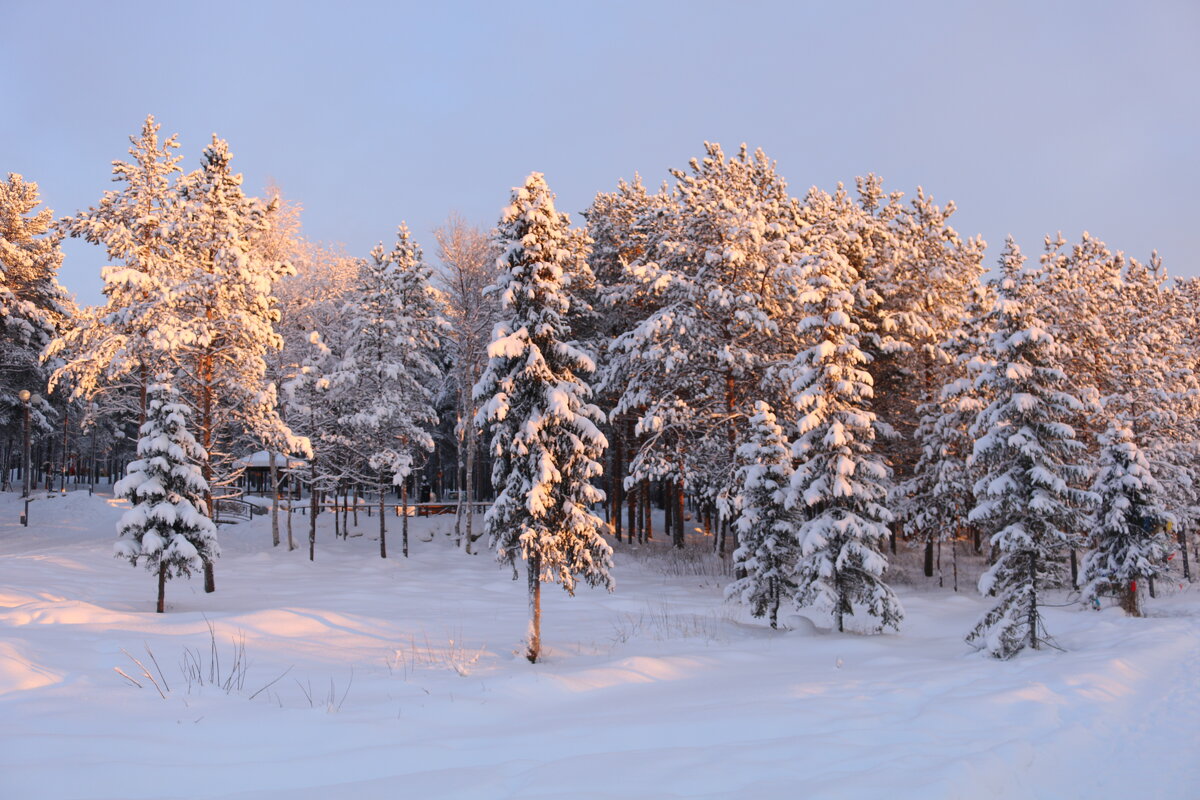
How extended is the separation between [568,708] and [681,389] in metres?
18.3

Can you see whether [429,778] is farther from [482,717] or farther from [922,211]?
[922,211]

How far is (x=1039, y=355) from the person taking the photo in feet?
47.8

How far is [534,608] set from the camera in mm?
13344

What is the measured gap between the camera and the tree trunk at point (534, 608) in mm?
12984

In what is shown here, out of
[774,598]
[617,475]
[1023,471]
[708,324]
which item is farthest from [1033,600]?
[617,475]

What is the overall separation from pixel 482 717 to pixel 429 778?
2.42m

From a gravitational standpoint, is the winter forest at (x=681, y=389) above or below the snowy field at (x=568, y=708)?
above

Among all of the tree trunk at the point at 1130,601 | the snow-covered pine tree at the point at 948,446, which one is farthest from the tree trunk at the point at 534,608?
the tree trunk at the point at 1130,601

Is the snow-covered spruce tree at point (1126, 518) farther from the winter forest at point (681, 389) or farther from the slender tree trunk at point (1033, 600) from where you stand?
the slender tree trunk at point (1033, 600)

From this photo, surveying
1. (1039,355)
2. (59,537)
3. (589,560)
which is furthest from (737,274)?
(59,537)

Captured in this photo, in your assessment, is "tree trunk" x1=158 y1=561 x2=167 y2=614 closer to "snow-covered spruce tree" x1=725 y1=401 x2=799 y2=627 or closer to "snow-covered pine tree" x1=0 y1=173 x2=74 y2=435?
"snow-covered spruce tree" x1=725 y1=401 x2=799 y2=627

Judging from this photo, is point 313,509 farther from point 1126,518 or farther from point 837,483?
point 1126,518

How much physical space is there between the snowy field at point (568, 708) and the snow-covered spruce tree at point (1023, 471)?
1260 millimetres

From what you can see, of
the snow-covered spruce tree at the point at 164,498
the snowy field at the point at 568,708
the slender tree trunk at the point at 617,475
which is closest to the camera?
the snowy field at the point at 568,708
